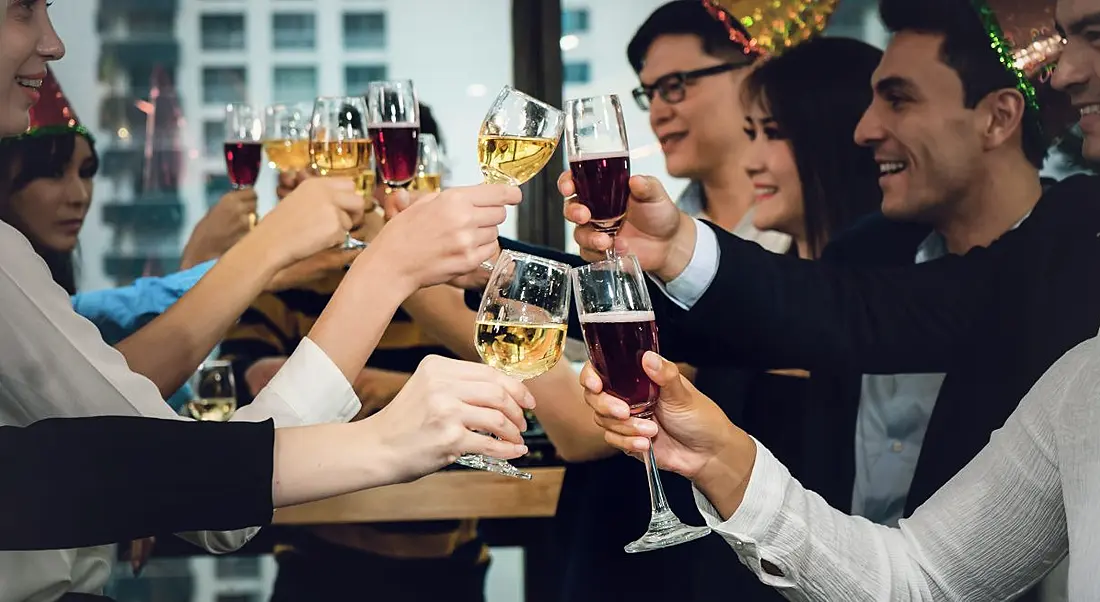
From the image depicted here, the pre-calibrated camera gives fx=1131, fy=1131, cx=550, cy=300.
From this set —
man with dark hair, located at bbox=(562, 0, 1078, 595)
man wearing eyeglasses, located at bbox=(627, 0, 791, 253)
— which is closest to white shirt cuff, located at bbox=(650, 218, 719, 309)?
man with dark hair, located at bbox=(562, 0, 1078, 595)

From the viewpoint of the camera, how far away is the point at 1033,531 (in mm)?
1597

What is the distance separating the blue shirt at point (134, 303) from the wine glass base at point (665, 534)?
A: 158 centimetres

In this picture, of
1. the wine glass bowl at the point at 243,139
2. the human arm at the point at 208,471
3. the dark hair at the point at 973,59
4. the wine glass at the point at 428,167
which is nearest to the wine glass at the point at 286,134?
the wine glass bowl at the point at 243,139

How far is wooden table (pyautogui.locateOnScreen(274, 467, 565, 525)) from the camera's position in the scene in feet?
9.06

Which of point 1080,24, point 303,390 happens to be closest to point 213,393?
point 303,390

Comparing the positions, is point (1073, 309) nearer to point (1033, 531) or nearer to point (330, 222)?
point (1033, 531)

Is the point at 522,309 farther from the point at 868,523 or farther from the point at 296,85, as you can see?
the point at 296,85

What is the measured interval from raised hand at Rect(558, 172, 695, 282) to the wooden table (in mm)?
986

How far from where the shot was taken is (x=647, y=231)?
1.88 meters

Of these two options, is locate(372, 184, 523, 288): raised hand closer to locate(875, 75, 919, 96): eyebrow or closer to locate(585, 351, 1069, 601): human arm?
locate(585, 351, 1069, 601): human arm

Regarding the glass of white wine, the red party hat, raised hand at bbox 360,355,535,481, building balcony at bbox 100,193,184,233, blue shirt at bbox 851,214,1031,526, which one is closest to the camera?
raised hand at bbox 360,355,535,481

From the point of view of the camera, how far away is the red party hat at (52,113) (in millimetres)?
2873

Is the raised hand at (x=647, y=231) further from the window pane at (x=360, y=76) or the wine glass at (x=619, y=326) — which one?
the window pane at (x=360, y=76)

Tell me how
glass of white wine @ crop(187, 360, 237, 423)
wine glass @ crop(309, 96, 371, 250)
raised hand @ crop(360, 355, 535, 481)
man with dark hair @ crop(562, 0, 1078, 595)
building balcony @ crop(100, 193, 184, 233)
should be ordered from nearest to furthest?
1. raised hand @ crop(360, 355, 535, 481)
2. wine glass @ crop(309, 96, 371, 250)
3. man with dark hair @ crop(562, 0, 1078, 595)
4. glass of white wine @ crop(187, 360, 237, 423)
5. building balcony @ crop(100, 193, 184, 233)
